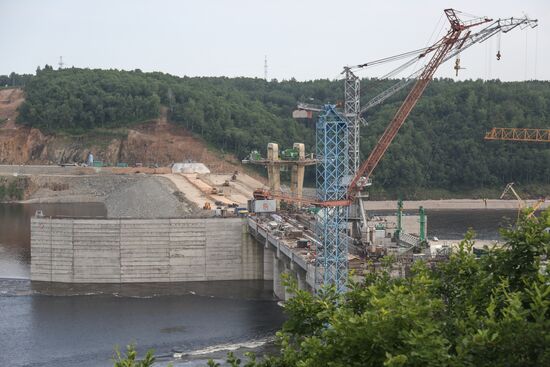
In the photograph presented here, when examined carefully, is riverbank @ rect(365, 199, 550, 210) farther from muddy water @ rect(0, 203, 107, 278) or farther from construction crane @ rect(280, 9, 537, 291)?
construction crane @ rect(280, 9, 537, 291)

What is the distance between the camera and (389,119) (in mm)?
155500

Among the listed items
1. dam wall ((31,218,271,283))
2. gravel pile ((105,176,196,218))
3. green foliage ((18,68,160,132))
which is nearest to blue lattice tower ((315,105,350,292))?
dam wall ((31,218,271,283))

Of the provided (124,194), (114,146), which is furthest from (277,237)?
(114,146)

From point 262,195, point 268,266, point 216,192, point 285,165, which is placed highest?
point 285,165

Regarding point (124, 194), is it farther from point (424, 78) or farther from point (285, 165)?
point (424, 78)

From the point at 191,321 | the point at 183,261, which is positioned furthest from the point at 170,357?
the point at 183,261

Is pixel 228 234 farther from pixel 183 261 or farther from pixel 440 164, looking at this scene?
pixel 440 164

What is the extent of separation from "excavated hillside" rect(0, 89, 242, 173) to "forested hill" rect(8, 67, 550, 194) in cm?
210

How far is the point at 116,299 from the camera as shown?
62.0 m

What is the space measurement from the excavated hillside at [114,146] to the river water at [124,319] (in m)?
70.2

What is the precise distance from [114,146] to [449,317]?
132 meters

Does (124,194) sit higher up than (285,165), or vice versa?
(285,165)

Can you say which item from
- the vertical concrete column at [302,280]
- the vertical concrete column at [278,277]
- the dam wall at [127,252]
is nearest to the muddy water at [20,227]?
the dam wall at [127,252]

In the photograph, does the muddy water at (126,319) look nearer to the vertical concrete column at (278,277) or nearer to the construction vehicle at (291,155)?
the vertical concrete column at (278,277)
